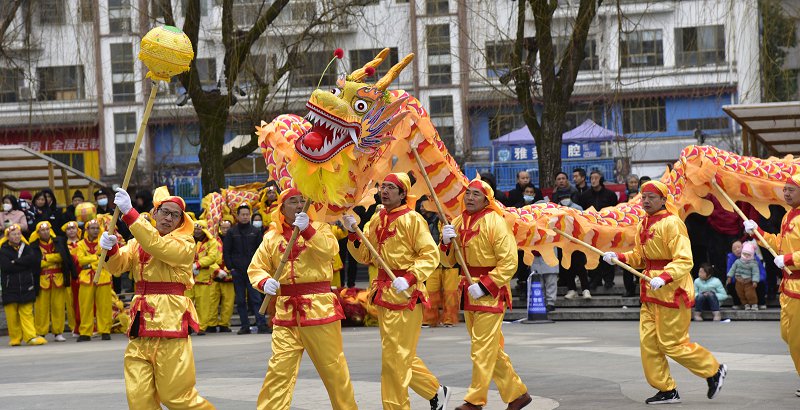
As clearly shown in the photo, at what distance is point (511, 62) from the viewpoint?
17.9m

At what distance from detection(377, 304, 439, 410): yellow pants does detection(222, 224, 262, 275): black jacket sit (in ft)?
23.4

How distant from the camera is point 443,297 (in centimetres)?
1603

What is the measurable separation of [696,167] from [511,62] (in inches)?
275

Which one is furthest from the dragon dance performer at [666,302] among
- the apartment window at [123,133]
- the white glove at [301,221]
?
the apartment window at [123,133]

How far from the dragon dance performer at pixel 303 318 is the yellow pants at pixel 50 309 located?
8531mm

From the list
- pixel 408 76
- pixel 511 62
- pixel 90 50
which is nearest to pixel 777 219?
pixel 511 62

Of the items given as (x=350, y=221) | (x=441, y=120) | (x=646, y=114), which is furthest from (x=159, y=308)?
(x=646, y=114)

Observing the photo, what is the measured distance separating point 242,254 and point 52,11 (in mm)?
5604

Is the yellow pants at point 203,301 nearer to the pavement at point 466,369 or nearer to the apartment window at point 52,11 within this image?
the pavement at point 466,369

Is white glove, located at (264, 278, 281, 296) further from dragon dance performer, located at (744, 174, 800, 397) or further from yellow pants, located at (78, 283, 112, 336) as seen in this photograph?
yellow pants, located at (78, 283, 112, 336)

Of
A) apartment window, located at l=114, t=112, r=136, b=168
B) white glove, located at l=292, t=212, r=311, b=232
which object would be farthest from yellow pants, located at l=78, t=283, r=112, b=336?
apartment window, located at l=114, t=112, r=136, b=168

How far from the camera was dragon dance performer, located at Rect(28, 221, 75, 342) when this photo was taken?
623 inches

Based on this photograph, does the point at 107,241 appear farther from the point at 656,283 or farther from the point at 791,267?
the point at 791,267

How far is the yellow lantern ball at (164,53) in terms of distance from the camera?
7922mm
